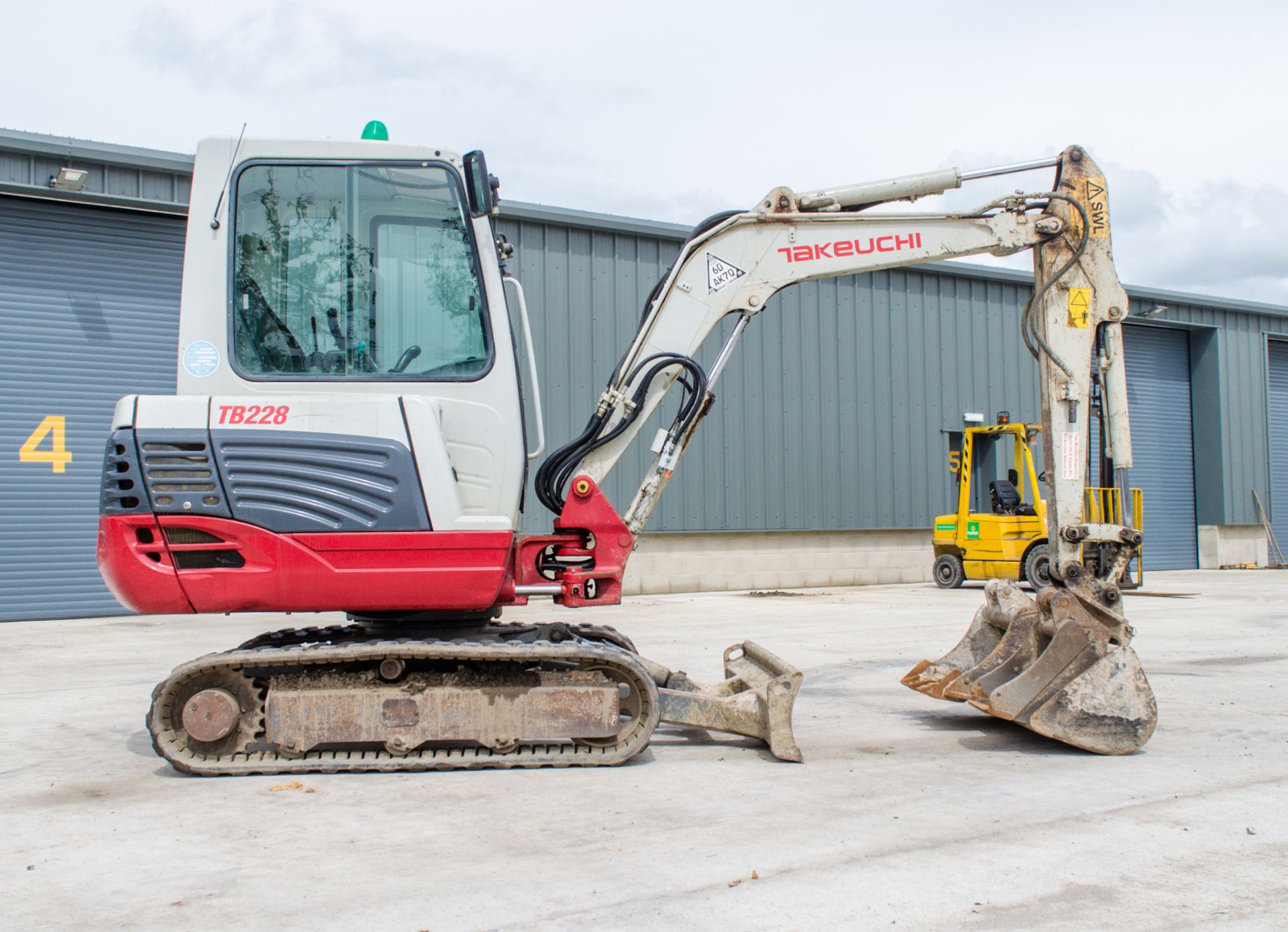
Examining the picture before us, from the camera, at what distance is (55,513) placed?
14891 millimetres

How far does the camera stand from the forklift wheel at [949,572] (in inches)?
771

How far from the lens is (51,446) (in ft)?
48.8

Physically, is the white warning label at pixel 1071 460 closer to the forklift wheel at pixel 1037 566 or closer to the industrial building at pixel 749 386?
the industrial building at pixel 749 386

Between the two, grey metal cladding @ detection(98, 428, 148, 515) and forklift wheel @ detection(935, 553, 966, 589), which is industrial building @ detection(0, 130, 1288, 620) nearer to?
forklift wheel @ detection(935, 553, 966, 589)

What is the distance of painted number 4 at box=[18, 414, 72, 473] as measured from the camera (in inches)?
581

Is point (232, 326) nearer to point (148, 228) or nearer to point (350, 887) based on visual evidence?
point (350, 887)

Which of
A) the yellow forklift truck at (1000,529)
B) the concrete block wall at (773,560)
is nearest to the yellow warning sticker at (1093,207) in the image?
the yellow forklift truck at (1000,529)

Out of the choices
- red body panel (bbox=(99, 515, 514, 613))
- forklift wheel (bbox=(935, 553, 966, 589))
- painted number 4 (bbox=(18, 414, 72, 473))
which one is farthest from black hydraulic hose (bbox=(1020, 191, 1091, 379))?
forklift wheel (bbox=(935, 553, 966, 589))

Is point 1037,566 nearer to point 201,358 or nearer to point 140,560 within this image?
point 201,358

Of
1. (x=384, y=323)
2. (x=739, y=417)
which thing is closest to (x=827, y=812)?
(x=384, y=323)

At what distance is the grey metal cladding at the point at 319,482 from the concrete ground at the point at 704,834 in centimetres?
128

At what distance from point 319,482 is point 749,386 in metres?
15.0

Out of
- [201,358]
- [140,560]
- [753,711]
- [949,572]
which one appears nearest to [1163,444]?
[949,572]

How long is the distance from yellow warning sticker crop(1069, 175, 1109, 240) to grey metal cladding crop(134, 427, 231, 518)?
506cm
